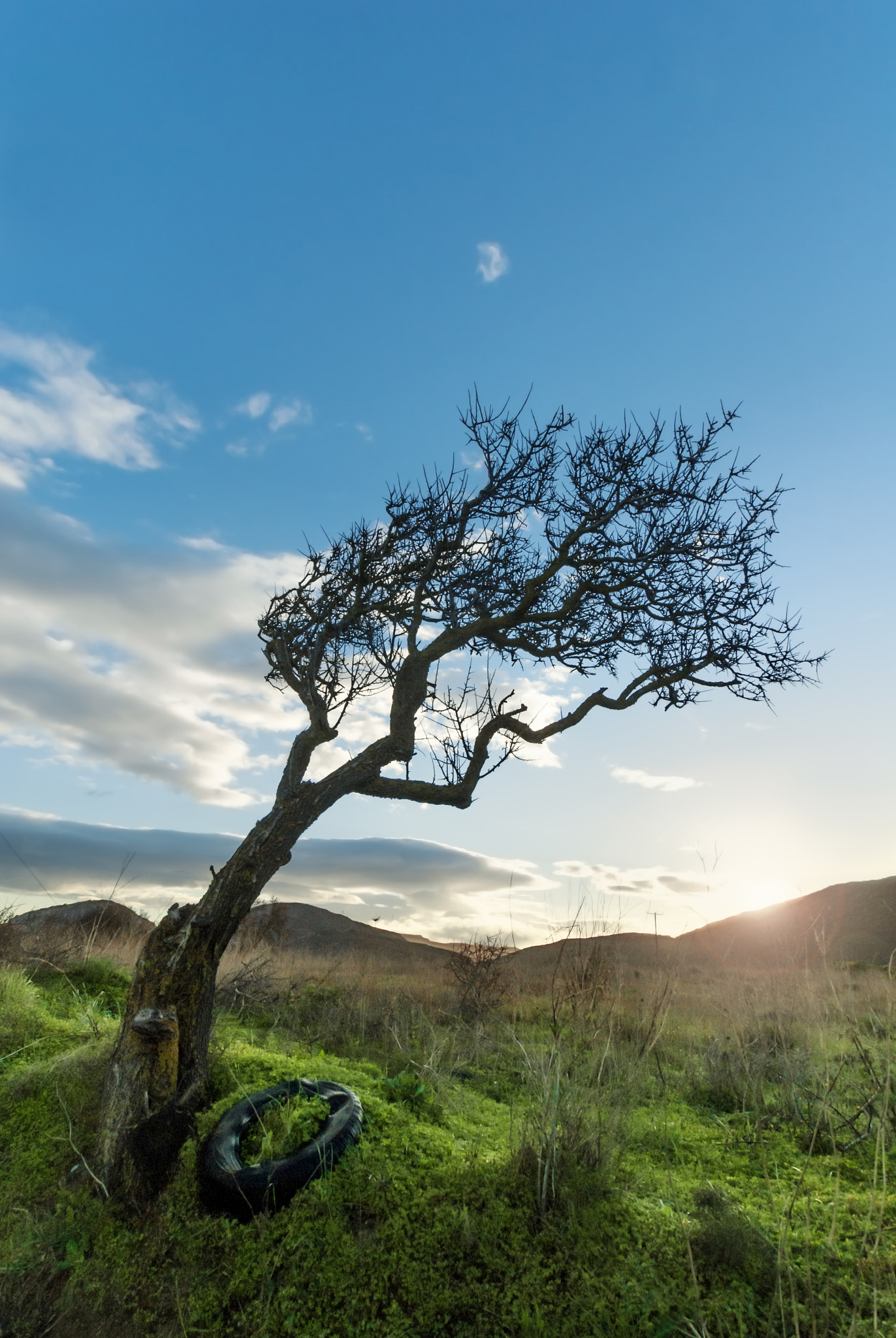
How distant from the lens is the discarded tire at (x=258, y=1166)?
3979mm

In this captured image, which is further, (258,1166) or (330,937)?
(330,937)

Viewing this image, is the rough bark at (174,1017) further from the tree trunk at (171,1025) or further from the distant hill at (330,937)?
the distant hill at (330,937)

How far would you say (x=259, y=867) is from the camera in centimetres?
555

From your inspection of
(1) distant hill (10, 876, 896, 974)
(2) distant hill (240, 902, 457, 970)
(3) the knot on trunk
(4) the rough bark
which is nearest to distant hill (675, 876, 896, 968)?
(1) distant hill (10, 876, 896, 974)

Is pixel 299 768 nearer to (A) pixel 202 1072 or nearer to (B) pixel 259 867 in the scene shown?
(B) pixel 259 867

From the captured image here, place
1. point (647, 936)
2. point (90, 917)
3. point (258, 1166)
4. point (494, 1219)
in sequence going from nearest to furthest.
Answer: point (494, 1219) < point (258, 1166) < point (647, 936) < point (90, 917)

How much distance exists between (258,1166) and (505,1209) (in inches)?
57.8

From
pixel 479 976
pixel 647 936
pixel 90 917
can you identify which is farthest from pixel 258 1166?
pixel 90 917

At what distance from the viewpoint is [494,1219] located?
360cm

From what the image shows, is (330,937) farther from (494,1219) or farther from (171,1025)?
(494,1219)

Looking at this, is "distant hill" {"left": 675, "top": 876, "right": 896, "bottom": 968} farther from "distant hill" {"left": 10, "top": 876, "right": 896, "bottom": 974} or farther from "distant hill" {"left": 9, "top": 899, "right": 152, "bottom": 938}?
"distant hill" {"left": 9, "top": 899, "right": 152, "bottom": 938}

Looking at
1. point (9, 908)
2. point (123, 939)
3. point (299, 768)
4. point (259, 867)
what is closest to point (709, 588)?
point (299, 768)

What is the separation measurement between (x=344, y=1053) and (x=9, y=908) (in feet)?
18.7

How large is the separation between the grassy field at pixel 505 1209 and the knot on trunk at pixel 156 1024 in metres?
0.65
